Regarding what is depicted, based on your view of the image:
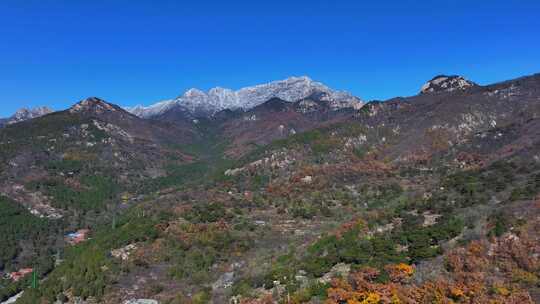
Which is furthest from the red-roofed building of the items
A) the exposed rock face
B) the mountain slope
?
the exposed rock face

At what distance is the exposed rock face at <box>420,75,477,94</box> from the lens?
181 m

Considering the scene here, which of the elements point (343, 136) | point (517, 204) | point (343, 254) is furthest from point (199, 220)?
point (343, 136)

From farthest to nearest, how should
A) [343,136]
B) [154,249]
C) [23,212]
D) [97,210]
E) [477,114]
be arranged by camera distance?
[343,136], [477,114], [97,210], [23,212], [154,249]

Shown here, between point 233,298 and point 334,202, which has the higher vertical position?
point 334,202

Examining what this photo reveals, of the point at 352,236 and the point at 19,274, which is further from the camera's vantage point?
the point at 19,274

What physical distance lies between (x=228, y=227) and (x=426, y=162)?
202 feet

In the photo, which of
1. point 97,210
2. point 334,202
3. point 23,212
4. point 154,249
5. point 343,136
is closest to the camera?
point 154,249

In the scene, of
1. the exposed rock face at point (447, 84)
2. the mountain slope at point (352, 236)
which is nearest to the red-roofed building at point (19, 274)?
the mountain slope at point (352, 236)

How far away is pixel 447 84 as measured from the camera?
614 ft

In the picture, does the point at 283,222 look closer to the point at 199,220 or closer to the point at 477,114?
the point at 199,220

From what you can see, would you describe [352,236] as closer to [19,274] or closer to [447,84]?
[19,274]

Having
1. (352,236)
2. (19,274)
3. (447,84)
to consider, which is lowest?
(19,274)

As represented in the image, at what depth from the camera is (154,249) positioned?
59.8 metres

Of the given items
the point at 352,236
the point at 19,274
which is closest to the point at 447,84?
the point at 352,236
